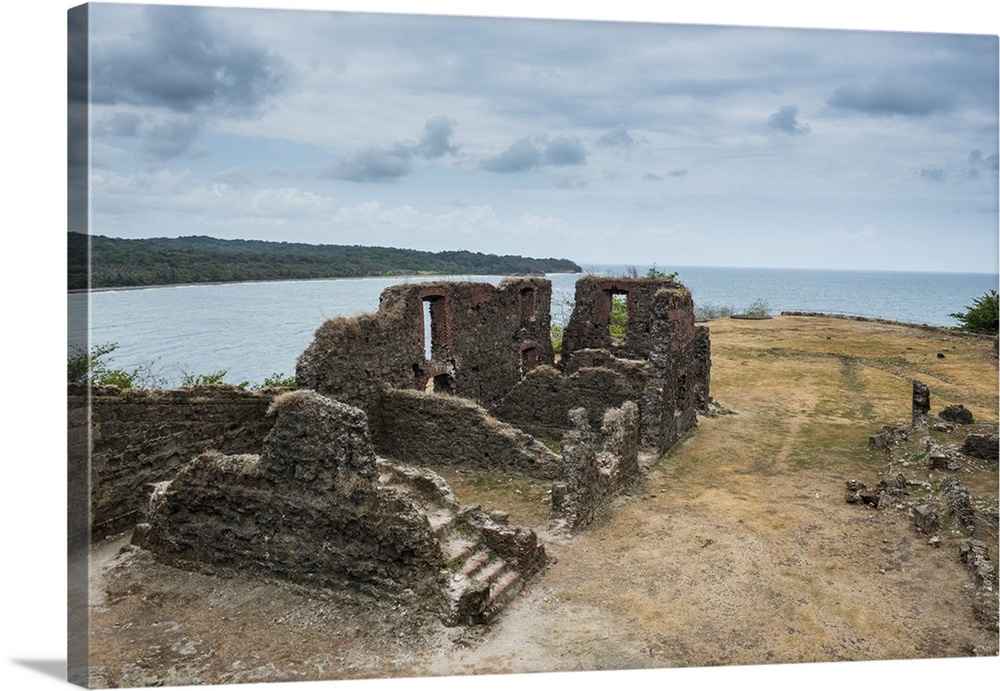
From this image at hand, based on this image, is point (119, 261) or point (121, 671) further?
point (119, 261)

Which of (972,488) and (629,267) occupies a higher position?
(629,267)

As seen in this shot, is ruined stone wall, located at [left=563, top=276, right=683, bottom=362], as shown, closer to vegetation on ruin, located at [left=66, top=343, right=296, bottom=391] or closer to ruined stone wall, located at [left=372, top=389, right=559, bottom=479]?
ruined stone wall, located at [left=372, top=389, right=559, bottom=479]

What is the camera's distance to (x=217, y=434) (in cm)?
1260

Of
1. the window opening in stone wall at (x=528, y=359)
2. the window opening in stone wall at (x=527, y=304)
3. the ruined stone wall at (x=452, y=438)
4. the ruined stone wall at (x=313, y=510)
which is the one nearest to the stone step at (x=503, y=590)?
the ruined stone wall at (x=313, y=510)

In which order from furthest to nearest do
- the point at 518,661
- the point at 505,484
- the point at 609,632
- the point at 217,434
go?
the point at 505,484
the point at 217,434
the point at 609,632
the point at 518,661

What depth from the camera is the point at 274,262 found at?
21.3 m

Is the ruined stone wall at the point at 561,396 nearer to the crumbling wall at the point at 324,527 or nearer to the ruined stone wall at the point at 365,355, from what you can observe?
the ruined stone wall at the point at 365,355

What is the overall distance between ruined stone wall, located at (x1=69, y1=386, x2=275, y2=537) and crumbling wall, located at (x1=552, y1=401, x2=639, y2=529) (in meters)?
5.19

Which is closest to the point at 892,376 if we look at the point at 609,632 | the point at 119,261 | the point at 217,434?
the point at 609,632

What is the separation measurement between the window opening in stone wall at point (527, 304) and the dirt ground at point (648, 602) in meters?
9.21

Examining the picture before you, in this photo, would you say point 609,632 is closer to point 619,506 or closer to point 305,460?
point 305,460

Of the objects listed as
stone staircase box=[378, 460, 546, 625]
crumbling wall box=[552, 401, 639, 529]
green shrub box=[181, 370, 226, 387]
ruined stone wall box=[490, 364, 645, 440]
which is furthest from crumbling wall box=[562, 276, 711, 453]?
green shrub box=[181, 370, 226, 387]

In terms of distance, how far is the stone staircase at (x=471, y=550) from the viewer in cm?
897

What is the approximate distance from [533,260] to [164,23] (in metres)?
18.0
